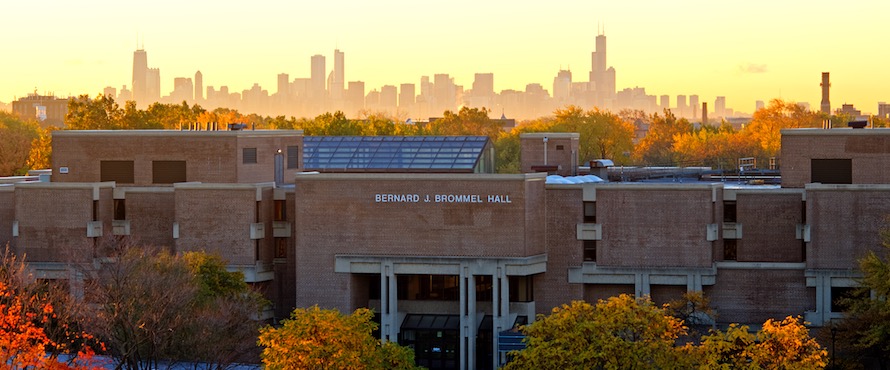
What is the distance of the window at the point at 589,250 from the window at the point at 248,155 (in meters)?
18.9

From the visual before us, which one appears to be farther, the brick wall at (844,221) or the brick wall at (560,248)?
the brick wall at (560,248)

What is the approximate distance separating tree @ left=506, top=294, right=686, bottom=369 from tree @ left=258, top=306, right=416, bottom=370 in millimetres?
6280

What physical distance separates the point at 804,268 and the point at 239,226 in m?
26.8

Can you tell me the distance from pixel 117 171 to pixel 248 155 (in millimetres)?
6969

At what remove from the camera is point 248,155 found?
284 ft

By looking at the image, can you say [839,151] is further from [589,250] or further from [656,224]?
[589,250]

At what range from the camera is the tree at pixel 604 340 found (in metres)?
60.6

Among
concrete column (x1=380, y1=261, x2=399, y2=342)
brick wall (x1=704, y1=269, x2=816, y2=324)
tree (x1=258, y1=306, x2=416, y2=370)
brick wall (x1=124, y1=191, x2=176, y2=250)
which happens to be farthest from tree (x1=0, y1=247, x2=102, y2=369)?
brick wall (x1=704, y1=269, x2=816, y2=324)

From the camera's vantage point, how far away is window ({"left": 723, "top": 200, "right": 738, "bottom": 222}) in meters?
79.1

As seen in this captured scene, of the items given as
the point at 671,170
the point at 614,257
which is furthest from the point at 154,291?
the point at 671,170

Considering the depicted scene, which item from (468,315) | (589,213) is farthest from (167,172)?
(589,213)

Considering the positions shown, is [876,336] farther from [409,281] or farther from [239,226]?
[239,226]

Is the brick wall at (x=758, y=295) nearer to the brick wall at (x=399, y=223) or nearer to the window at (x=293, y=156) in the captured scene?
→ the brick wall at (x=399, y=223)

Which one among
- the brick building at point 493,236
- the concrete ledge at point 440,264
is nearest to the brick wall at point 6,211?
the brick building at point 493,236
